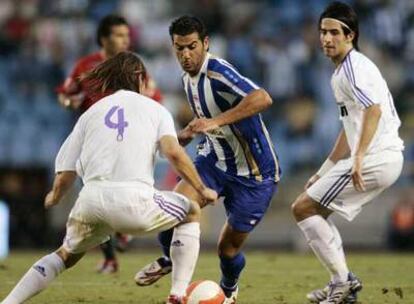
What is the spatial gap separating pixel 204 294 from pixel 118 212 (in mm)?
1070

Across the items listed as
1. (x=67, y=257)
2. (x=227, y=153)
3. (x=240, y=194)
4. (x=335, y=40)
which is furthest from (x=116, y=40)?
(x=67, y=257)

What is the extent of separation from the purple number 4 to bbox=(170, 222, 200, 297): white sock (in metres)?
0.81

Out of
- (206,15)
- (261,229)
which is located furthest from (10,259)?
(206,15)

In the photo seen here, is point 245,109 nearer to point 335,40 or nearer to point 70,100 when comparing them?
point 335,40

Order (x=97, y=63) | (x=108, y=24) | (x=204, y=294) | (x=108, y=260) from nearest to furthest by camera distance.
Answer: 1. (x=204, y=294)
2. (x=97, y=63)
3. (x=108, y=24)
4. (x=108, y=260)

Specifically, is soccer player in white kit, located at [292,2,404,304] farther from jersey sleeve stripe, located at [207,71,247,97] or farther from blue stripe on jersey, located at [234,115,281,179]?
jersey sleeve stripe, located at [207,71,247,97]

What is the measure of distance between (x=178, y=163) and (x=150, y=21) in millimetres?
14707

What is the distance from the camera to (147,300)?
9.35 meters

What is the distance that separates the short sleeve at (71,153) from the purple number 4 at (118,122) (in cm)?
21

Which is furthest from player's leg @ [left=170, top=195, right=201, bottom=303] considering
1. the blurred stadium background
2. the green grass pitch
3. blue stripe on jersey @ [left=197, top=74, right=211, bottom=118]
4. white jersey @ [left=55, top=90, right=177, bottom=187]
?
the blurred stadium background

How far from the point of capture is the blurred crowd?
1988cm

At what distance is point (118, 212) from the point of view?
7.40 metres

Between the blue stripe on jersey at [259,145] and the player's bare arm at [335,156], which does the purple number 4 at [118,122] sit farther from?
the player's bare arm at [335,156]

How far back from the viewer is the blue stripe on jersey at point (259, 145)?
9047 millimetres
